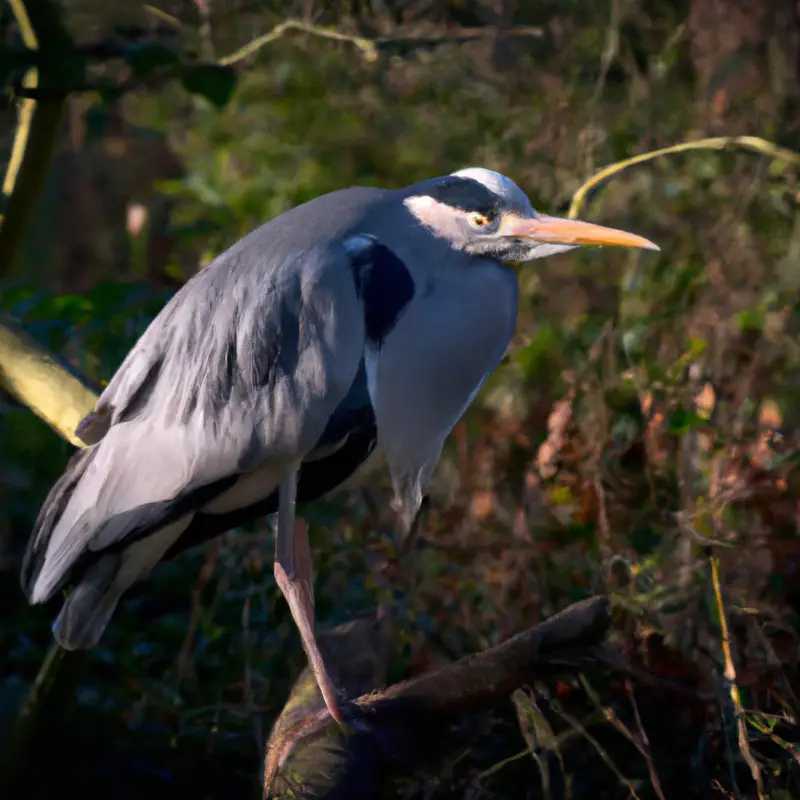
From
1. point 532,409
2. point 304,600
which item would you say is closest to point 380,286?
point 304,600

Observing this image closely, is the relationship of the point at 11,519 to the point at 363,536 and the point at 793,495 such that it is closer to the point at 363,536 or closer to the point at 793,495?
the point at 363,536

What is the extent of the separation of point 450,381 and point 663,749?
1406 millimetres

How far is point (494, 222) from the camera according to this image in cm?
226

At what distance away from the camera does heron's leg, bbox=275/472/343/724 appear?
2232mm

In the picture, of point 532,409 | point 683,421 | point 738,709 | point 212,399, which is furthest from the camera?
point 532,409

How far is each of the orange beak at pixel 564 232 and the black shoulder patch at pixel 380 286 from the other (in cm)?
21

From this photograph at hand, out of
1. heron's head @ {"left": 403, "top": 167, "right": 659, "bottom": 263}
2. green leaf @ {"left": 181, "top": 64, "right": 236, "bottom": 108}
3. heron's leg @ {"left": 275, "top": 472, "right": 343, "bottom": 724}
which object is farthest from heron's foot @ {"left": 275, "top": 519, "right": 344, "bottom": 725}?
green leaf @ {"left": 181, "top": 64, "right": 236, "bottom": 108}

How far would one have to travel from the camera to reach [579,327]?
13.4ft

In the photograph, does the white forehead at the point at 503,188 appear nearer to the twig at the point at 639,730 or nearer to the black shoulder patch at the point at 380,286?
the black shoulder patch at the point at 380,286

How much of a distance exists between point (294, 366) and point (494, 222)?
46cm

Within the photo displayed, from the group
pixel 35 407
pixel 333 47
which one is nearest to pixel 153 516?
pixel 35 407

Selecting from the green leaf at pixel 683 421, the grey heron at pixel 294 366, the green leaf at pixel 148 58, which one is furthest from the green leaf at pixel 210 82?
the green leaf at pixel 683 421

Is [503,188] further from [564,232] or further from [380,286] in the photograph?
[380,286]

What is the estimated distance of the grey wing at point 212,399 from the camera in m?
2.24
